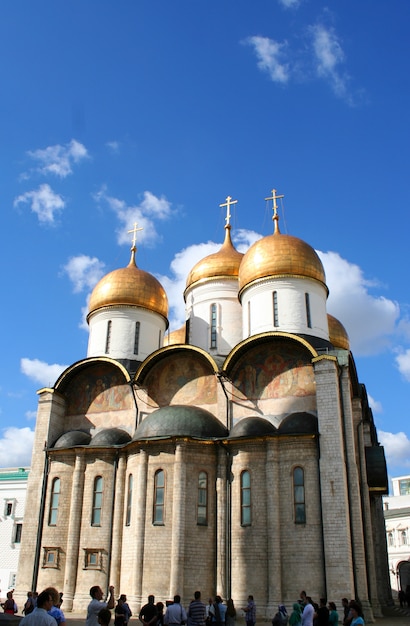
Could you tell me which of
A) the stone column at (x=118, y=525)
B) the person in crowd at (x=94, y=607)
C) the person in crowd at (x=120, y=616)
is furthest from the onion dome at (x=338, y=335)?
the person in crowd at (x=94, y=607)

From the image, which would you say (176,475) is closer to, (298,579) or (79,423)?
(298,579)

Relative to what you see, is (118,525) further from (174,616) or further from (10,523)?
(10,523)

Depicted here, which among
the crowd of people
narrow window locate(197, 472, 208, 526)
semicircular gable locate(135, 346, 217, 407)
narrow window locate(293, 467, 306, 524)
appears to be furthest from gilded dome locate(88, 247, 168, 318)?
the crowd of people

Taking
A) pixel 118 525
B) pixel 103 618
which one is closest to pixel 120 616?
pixel 103 618

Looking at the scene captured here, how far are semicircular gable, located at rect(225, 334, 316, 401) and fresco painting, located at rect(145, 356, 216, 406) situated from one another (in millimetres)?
995

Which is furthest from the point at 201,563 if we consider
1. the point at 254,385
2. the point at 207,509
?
the point at 254,385

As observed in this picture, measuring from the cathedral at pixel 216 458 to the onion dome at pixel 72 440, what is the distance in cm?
7

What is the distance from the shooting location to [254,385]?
17.8 m

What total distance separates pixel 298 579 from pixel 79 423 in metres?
8.65

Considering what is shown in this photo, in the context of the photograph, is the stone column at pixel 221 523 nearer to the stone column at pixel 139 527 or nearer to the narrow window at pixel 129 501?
the stone column at pixel 139 527

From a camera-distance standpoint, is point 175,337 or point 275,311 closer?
point 275,311

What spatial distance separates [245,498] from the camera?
15.8 meters

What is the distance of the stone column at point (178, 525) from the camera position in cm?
1473

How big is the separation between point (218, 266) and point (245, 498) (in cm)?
965
